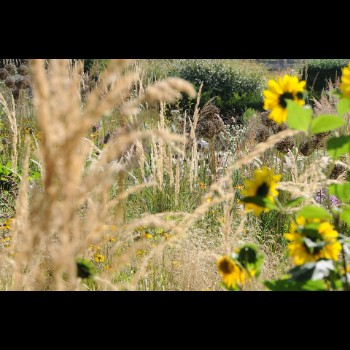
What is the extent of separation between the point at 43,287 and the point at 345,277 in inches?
52.0

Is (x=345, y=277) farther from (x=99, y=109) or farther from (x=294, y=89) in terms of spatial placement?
(x=99, y=109)

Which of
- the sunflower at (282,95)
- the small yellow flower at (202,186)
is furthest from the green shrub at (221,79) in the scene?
the sunflower at (282,95)

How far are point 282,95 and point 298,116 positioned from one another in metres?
0.19

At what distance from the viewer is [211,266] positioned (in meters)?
3.06

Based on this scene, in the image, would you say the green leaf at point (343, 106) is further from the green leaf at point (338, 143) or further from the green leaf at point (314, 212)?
the green leaf at point (314, 212)

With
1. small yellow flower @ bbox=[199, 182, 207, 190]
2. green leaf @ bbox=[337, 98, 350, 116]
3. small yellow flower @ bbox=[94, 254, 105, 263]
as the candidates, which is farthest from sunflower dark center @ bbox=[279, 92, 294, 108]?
small yellow flower @ bbox=[199, 182, 207, 190]

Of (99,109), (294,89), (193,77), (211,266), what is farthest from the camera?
(193,77)

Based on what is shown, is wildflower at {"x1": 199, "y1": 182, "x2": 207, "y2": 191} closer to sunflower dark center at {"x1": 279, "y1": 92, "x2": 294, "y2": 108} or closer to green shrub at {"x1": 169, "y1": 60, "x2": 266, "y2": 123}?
sunflower dark center at {"x1": 279, "y1": 92, "x2": 294, "y2": 108}

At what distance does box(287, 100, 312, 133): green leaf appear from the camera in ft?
5.32

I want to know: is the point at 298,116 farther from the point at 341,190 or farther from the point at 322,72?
the point at 322,72

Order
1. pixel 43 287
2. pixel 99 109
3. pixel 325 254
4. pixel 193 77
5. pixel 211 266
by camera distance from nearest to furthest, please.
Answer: pixel 99 109
pixel 325 254
pixel 43 287
pixel 211 266
pixel 193 77

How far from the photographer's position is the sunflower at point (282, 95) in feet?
5.84
